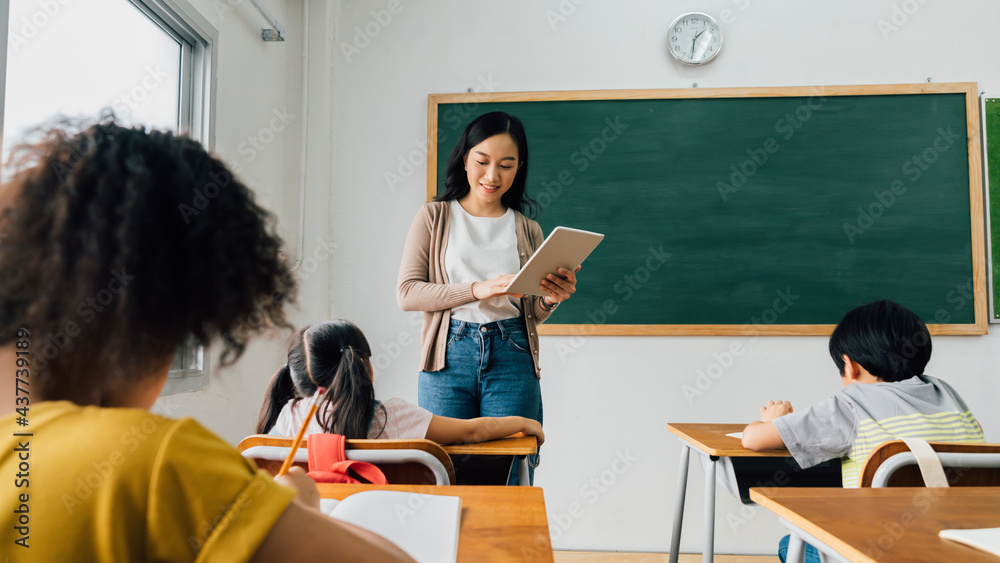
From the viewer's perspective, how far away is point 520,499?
0.86m

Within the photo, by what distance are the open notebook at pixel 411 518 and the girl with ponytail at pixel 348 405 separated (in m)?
0.56

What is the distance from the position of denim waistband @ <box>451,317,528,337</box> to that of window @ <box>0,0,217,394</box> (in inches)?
28.5

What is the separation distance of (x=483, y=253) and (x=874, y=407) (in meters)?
1.18

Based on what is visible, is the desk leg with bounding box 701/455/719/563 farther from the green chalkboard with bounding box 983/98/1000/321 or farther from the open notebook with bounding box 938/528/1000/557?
the green chalkboard with bounding box 983/98/1000/321

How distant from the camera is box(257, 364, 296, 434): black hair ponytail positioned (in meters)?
1.56

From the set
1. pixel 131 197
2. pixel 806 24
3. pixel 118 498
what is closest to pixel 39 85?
pixel 131 197

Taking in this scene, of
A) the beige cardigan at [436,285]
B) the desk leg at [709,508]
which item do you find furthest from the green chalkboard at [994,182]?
the beige cardigan at [436,285]

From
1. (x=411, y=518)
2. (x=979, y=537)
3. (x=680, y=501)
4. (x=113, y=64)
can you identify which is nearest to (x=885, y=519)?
(x=979, y=537)

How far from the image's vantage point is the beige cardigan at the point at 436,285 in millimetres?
1838

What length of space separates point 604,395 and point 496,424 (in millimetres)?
1695

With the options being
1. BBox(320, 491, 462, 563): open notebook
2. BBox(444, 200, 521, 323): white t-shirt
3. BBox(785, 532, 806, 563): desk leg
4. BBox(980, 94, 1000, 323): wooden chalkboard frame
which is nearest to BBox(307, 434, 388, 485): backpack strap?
BBox(320, 491, 462, 563): open notebook

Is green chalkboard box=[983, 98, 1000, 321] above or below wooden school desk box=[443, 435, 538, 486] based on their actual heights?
above

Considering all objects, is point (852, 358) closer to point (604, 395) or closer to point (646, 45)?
point (604, 395)

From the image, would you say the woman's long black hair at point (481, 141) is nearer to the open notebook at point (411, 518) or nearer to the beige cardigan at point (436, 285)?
the beige cardigan at point (436, 285)
